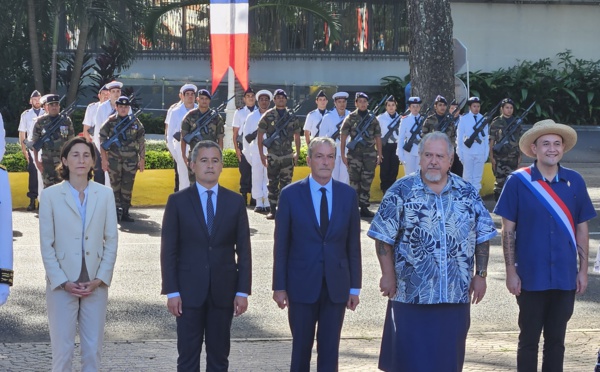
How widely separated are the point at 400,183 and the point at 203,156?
1278 mm

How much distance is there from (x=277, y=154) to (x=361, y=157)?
4.44 ft

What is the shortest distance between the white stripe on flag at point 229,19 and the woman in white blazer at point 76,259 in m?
12.3

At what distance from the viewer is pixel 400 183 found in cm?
681

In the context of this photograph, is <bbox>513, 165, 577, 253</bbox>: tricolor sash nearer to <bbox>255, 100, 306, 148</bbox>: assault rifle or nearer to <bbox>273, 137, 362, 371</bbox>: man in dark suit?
<bbox>273, 137, 362, 371</bbox>: man in dark suit

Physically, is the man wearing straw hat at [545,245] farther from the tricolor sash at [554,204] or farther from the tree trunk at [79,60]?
the tree trunk at [79,60]

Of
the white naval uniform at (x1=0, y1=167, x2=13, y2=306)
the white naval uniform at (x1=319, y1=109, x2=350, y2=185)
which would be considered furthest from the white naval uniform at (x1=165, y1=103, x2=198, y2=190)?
the white naval uniform at (x1=0, y1=167, x2=13, y2=306)

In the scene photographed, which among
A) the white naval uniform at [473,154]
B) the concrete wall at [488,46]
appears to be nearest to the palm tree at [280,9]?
the concrete wall at [488,46]

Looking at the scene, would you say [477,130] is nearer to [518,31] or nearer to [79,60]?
[79,60]

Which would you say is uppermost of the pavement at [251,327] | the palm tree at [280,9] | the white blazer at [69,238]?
the palm tree at [280,9]

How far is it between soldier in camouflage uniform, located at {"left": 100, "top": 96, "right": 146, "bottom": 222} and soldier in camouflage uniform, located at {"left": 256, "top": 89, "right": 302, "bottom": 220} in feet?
6.01

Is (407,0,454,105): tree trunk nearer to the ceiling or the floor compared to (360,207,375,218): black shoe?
nearer to the ceiling

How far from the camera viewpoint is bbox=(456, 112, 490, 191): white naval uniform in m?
19.2

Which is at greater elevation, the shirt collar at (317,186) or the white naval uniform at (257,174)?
the shirt collar at (317,186)

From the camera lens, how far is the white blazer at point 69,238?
711 centimetres
